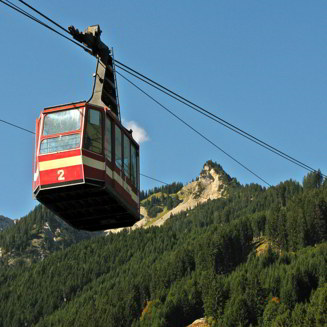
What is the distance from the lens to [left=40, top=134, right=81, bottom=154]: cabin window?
3055 centimetres

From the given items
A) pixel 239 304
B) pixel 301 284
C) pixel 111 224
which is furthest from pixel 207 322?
pixel 111 224

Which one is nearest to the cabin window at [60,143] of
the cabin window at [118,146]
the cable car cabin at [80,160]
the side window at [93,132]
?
the cable car cabin at [80,160]

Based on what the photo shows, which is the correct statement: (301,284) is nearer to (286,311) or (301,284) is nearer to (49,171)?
(286,311)

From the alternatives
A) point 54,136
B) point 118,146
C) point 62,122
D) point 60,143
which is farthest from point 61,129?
point 118,146

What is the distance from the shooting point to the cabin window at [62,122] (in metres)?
30.7

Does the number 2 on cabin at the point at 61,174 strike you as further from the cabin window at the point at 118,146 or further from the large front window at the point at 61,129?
the cabin window at the point at 118,146

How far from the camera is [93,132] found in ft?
102

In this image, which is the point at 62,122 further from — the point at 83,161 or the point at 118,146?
the point at 118,146

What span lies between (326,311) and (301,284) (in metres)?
33.3

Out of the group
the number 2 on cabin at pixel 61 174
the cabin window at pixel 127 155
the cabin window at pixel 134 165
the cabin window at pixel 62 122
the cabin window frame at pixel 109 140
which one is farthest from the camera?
the cabin window at pixel 134 165

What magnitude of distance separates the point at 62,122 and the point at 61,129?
0.29 meters

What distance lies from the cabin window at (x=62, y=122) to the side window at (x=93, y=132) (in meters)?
0.47

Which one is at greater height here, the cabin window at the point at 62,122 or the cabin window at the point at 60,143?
the cabin window at the point at 62,122

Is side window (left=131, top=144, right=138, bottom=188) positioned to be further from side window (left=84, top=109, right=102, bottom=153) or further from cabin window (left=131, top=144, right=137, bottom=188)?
side window (left=84, top=109, right=102, bottom=153)
